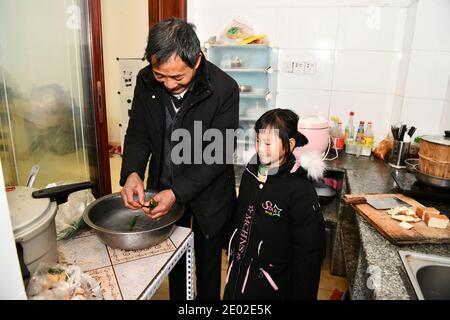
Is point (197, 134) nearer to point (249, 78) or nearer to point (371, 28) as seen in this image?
point (249, 78)

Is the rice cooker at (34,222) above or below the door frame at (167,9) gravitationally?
below

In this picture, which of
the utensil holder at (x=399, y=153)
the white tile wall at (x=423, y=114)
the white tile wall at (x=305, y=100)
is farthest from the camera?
the white tile wall at (x=305, y=100)

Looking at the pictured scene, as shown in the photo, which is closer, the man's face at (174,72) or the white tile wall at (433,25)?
the man's face at (174,72)

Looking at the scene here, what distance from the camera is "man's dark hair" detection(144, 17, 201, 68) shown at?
3.50 ft

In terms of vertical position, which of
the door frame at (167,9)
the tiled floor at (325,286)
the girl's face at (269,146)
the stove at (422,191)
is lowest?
the tiled floor at (325,286)

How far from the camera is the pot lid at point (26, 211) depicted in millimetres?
759

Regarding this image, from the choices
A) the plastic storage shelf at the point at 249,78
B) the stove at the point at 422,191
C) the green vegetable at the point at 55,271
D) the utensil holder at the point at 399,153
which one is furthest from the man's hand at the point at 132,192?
the utensil holder at the point at 399,153

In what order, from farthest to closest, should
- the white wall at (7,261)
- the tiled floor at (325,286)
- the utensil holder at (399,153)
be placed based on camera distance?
the utensil holder at (399,153) → the tiled floor at (325,286) → the white wall at (7,261)

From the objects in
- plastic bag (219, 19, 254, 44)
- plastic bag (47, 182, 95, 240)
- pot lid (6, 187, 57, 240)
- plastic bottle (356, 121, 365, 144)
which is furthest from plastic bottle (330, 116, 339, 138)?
pot lid (6, 187, 57, 240)

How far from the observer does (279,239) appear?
1.27 m

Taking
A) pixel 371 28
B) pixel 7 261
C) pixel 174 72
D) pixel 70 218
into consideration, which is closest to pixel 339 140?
→ pixel 371 28

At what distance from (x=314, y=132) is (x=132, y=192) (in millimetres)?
1350

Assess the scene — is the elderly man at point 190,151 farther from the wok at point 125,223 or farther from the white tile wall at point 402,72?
the white tile wall at point 402,72

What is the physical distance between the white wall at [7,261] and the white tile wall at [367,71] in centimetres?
246
